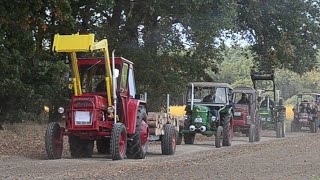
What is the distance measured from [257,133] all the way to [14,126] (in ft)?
32.7

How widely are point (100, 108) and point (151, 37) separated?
11.7m

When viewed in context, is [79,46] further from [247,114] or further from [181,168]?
[247,114]

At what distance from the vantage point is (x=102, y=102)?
13.5 meters

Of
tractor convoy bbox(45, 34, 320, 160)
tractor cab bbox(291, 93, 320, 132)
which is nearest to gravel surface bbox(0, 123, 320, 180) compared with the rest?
→ tractor convoy bbox(45, 34, 320, 160)

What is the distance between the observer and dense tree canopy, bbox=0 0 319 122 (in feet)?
63.3

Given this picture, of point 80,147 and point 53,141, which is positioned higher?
point 53,141

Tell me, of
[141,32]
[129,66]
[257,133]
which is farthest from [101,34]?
[129,66]

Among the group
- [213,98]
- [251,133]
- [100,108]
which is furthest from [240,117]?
[100,108]

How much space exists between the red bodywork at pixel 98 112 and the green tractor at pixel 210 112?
19.2 ft

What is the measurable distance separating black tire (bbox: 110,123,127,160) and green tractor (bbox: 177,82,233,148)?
6.55m

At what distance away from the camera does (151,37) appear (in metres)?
24.7

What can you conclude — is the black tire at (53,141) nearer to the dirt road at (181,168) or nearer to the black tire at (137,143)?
the dirt road at (181,168)

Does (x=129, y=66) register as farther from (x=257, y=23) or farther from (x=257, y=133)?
(x=257, y=23)

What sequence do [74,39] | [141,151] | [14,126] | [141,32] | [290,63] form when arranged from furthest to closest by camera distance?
[290,63] → [141,32] → [14,126] → [141,151] → [74,39]
